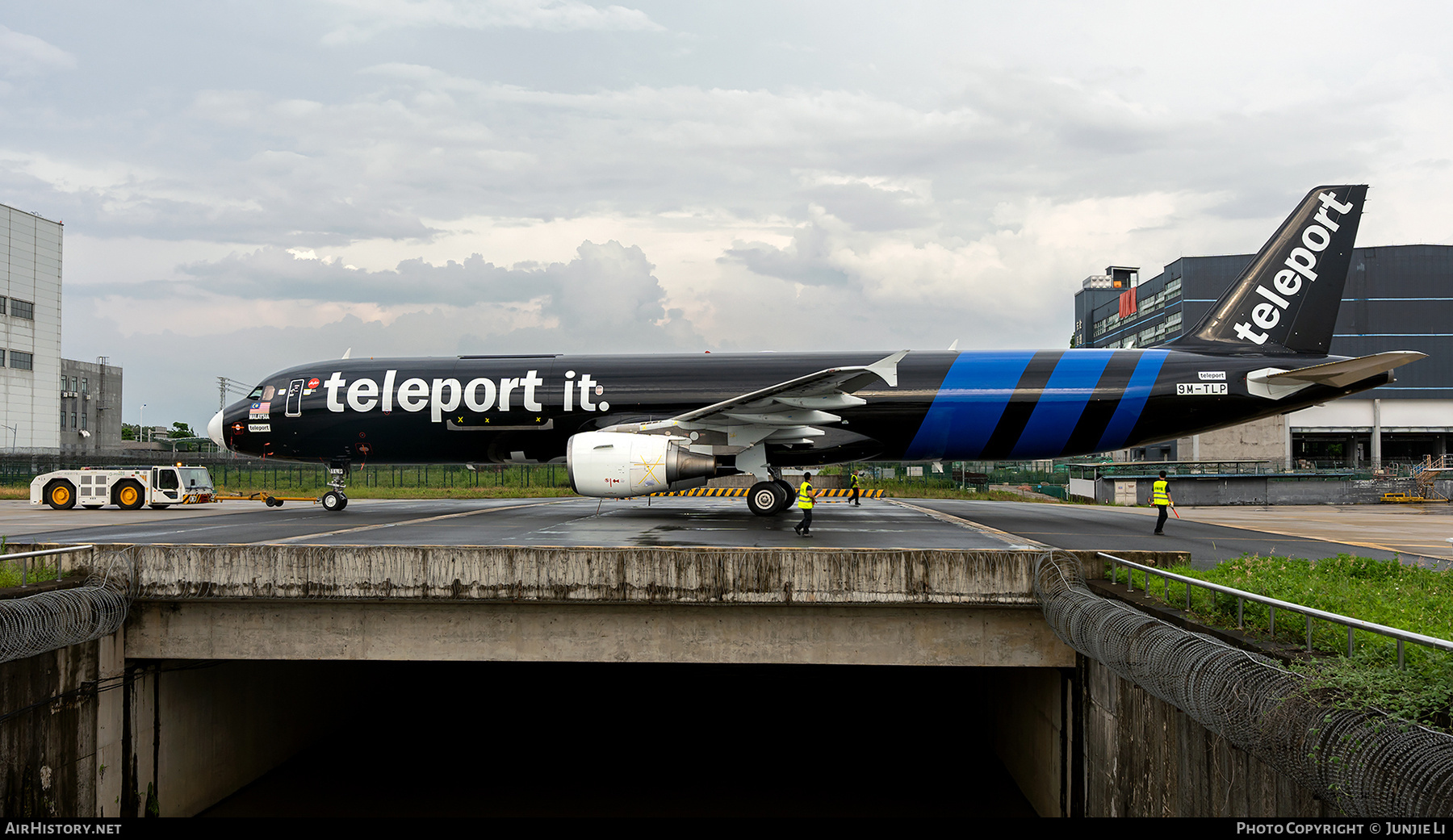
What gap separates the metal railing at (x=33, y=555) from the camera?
392 inches

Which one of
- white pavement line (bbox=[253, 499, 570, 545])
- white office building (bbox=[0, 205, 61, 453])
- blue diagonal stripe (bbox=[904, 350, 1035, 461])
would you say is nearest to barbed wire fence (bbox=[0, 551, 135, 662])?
white pavement line (bbox=[253, 499, 570, 545])

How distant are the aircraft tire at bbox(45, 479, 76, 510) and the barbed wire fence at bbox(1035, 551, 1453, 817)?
3106cm

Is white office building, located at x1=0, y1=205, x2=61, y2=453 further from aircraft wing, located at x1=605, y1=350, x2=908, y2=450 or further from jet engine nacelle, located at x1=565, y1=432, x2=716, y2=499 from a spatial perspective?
aircraft wing, located at x1=605, y1=350, x2=908, y2=450

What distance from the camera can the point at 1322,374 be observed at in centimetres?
1714

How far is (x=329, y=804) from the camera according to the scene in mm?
13211

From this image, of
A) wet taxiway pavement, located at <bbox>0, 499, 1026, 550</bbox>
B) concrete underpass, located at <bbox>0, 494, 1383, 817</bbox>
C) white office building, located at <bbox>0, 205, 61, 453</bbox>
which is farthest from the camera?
white office building, located at <bbox>0, 205, 61, 453</bbox>

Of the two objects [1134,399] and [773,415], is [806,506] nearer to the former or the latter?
[773,415]

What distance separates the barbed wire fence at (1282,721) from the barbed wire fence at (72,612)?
11.5m

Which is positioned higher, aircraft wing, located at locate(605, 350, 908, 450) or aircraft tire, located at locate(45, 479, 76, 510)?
aircraft wing, located at locate(605, 350, 908, 450)

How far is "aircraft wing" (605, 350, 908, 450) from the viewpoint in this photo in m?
16.7

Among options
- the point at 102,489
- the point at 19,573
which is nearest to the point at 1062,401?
the point at 19,573

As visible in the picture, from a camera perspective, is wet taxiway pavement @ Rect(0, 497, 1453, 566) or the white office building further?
the white office building

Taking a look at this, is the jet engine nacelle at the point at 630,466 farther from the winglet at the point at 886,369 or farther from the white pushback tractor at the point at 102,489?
the white pushback tractor at the point at 102,489

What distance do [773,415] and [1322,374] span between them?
11.7 m
